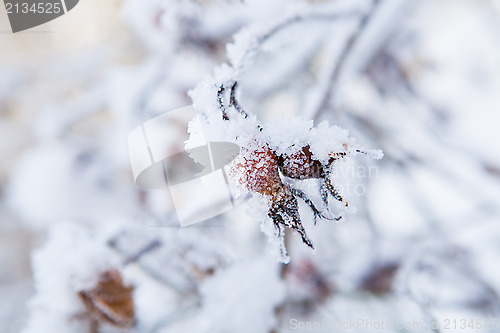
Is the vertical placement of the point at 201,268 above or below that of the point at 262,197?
below

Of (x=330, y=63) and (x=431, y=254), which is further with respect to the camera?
(x=431, y=254)

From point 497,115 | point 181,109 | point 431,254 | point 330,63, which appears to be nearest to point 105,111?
point 181,109

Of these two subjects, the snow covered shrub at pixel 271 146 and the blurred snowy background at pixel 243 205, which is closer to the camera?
the snow covered shrub at pixel 271 146

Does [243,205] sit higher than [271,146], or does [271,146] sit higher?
[271,146]

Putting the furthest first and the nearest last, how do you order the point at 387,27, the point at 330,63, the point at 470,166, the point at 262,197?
the point at 470,166
the point at 387,27
the point at 330,63
the point at 262,197

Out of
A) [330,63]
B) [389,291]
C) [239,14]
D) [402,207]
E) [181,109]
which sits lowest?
[389,291]

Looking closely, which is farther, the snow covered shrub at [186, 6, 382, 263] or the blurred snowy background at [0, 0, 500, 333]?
the blurred snowy background at [0, 0, 500, 333]

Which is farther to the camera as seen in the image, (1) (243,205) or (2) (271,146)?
(1) (243,205)

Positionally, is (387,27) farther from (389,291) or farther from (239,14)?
(389,291)
